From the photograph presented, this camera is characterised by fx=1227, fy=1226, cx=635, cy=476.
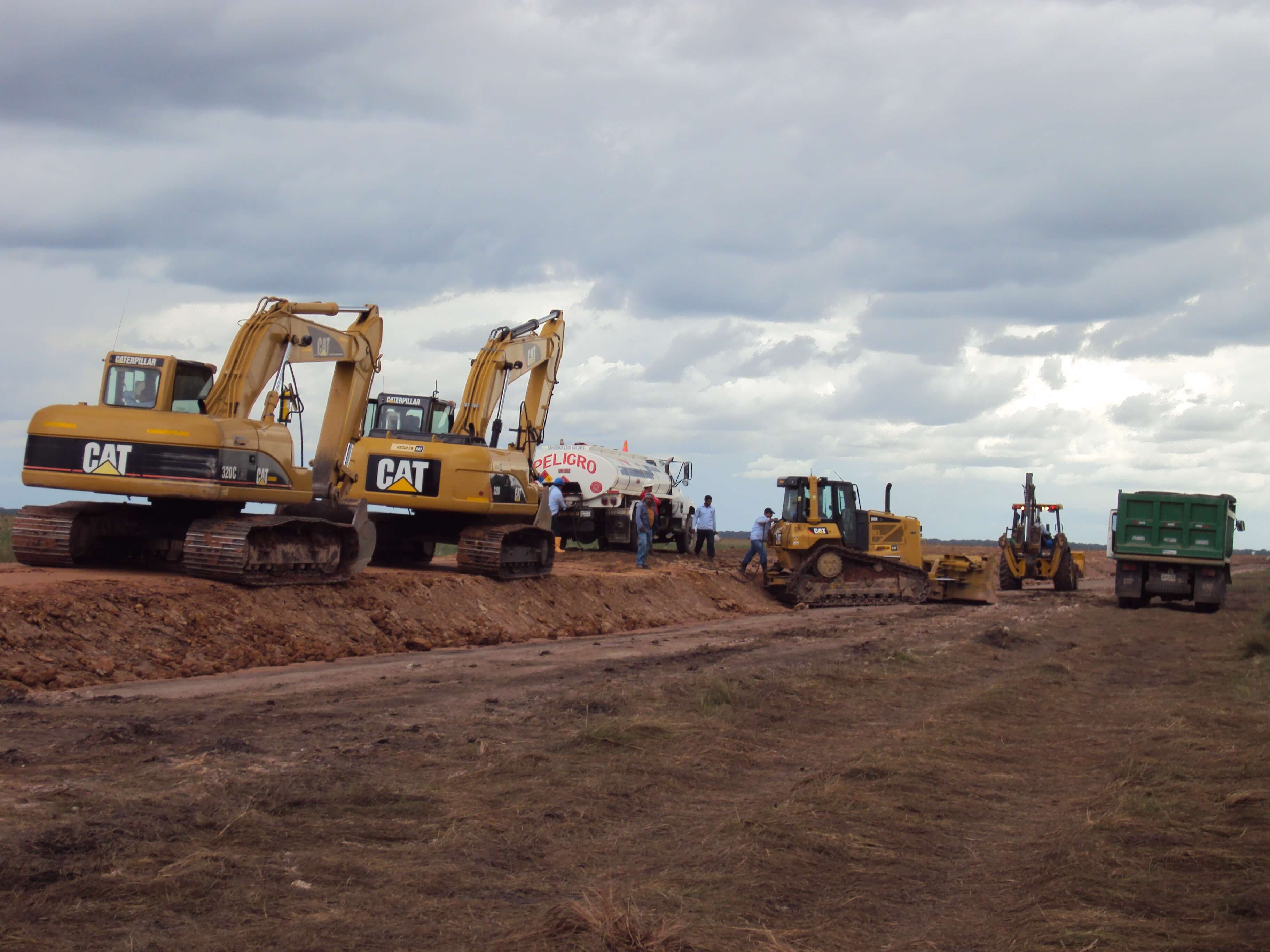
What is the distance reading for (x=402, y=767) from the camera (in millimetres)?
8328

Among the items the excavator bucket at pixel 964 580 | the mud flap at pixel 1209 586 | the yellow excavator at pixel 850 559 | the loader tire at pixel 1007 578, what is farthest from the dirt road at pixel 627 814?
the loader tire at pixel 1007 578

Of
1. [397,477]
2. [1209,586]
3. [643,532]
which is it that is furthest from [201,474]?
[1209,586]

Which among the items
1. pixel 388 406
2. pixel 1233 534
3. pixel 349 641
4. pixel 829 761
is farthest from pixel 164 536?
pixel 1233 534

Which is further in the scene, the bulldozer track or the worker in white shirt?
the worker in white shirt

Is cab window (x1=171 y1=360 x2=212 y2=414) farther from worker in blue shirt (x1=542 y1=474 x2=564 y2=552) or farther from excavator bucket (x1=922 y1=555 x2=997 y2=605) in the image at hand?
excavator bucket (x1=922 y1=555 x2=997 y2=605)

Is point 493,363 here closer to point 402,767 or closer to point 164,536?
point 164,536

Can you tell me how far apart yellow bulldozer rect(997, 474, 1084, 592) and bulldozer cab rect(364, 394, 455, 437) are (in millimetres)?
A: 18913

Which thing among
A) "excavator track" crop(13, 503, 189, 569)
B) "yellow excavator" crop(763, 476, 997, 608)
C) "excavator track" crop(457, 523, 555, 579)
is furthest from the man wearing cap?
"excavator track" crop(13, 503, 189, 569)

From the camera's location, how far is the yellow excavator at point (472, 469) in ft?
65.6

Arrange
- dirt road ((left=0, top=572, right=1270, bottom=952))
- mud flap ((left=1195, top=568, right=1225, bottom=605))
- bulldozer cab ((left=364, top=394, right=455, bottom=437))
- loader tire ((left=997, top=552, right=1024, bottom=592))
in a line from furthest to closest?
loader tire ((left=997, top=552, right=1024, bottom=592)) < mud flap ((left=1195, top=568, right=1225, bottom=605)) < bulldozer cab ((left=364, top=394, right=455, bottom=437)) < dirt road ((left=0, top=572, right=1270, bottom=952))

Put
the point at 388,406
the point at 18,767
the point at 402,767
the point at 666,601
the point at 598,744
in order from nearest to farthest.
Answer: the point at 18,767
the point at 402,767
the point at 598,744
the point at 388,406
the point at 666,601

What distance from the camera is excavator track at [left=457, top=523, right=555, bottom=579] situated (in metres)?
20.5

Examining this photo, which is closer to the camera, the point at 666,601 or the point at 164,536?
the point at 164,536

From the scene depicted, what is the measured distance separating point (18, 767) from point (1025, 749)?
7590 millimetres
